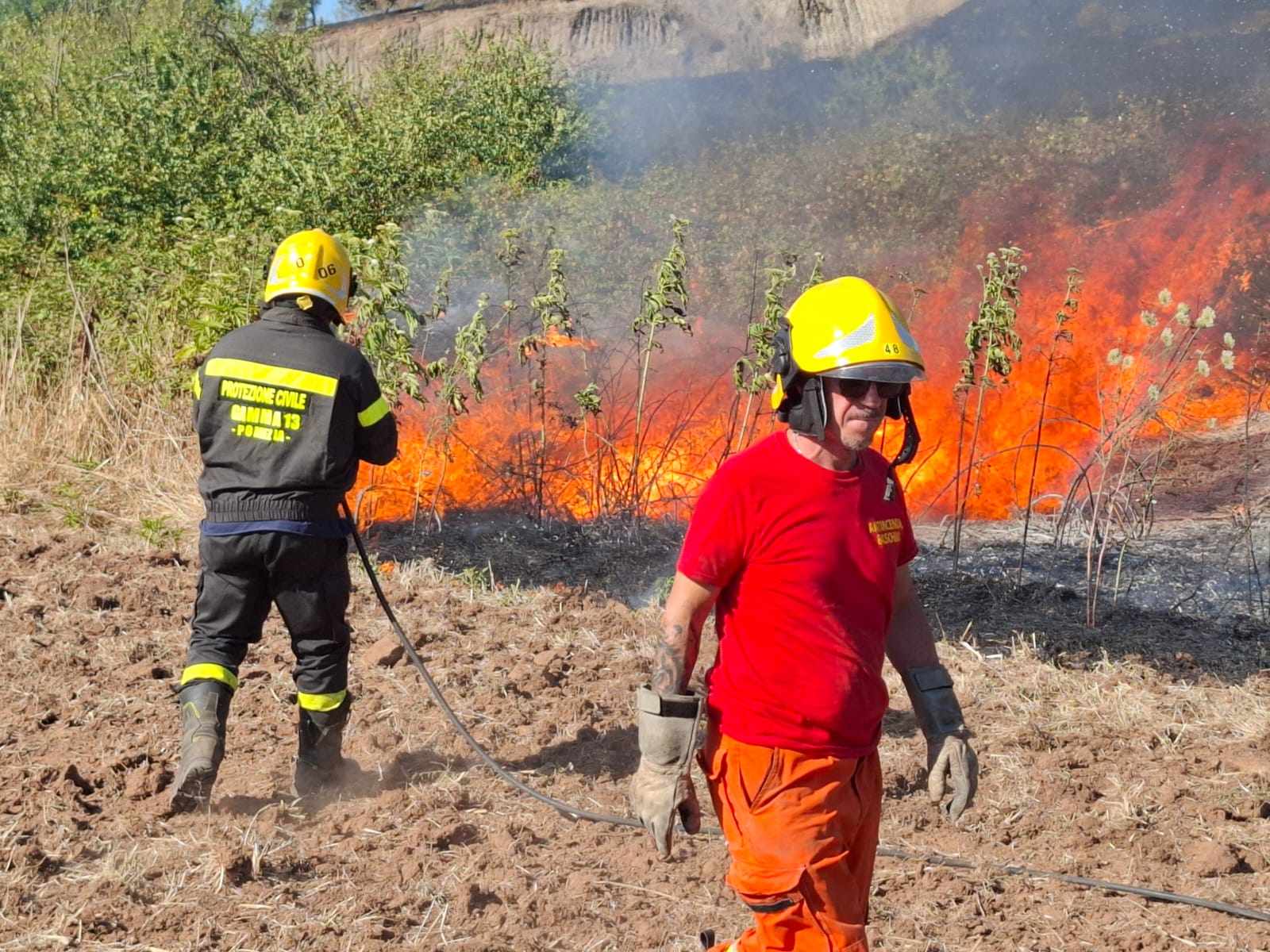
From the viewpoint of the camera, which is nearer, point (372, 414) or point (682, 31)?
point (372, 414)

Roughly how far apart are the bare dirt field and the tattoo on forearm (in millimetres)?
1306

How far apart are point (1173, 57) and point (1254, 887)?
16.9m

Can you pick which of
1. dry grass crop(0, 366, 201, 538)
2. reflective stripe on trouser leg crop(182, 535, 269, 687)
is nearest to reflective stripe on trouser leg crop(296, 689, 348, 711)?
reflective stripe on trouser leg crop(182, 535, 269, 687)

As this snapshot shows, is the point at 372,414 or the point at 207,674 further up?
the point at 372,414

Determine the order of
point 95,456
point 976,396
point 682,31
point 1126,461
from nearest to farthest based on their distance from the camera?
point 1126,461
point 95,456
point 976,396
point 682,31

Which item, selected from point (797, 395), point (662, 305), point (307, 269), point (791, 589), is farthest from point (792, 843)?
point (662, 305)

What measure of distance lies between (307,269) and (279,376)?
0.39 m

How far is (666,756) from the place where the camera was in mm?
2879

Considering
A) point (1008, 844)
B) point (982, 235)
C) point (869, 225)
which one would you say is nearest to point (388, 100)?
point (869, 225)

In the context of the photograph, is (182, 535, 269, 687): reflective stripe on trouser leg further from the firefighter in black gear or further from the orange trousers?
the orange trousers

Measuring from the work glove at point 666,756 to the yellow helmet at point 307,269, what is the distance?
2.24m

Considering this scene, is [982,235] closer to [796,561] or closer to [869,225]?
[869,225]

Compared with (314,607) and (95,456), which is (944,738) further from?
(95,456)

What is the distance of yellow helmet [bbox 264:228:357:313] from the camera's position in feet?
14.7
